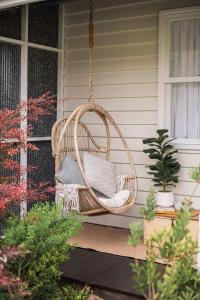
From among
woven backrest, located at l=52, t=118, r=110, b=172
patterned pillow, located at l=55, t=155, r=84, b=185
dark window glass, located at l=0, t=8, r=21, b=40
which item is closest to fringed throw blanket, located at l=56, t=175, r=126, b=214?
patterned pillow, located at l=55, t=155, r=84, b=185

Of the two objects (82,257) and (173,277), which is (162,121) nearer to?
(82,257)

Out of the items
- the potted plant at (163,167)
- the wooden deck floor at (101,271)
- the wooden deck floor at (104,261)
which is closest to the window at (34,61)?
the wooden deck floor at (104,261)

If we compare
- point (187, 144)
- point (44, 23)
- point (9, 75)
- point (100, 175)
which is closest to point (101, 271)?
point (100, 175)

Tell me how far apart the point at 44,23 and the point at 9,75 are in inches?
38.3

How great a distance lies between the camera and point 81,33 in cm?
580

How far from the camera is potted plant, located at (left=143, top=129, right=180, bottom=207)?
190 inches

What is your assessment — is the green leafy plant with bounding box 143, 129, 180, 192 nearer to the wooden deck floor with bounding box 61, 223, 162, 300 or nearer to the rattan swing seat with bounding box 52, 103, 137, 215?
the rattan swing seat with bounding box 52, 103, 137, 215

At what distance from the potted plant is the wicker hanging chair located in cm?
25

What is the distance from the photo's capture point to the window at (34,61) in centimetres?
492

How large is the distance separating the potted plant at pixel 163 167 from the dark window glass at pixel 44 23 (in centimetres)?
180

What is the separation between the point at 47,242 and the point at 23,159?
2.11m

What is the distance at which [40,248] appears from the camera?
3238 millimetres

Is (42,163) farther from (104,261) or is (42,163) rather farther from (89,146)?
(104,261)

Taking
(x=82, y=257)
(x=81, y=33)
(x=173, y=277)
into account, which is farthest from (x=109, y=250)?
(x=81, y=33)
